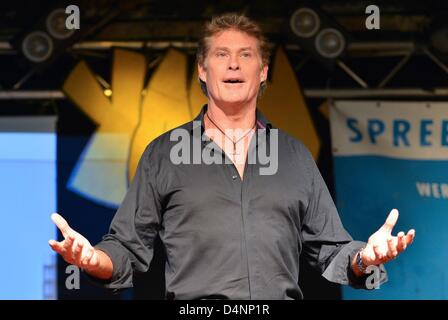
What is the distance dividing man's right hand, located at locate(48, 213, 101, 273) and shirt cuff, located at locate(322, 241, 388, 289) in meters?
0.76

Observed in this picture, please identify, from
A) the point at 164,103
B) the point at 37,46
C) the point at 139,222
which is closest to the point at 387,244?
the point at 139,222

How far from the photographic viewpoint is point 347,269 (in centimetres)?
282

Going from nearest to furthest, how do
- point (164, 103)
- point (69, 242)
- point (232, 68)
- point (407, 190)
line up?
point (69, 242)
point (232, 68)
point (407, 190)
point (164, 103)

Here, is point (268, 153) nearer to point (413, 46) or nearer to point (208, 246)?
point (208, 246)

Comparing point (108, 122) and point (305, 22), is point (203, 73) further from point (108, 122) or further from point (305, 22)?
point (108, 122)

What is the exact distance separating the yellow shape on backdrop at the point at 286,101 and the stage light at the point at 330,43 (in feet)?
0.92

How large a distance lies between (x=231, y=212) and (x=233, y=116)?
34 centimetres

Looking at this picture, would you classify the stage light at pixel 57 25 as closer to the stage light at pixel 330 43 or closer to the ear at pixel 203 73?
the stage light at pixel 330 43

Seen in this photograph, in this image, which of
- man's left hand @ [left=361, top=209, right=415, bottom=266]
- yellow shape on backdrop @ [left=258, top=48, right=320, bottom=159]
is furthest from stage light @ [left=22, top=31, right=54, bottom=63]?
man's left hand @ [left=361, top=209, right=415, bottom=266]

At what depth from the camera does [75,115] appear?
6.05 metres

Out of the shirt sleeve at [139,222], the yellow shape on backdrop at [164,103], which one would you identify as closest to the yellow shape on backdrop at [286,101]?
the yellow shape on backdrop at [164,103]

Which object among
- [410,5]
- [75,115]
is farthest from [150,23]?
[410,5]
